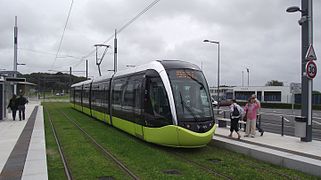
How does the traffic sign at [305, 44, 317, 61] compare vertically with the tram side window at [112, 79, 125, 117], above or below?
above

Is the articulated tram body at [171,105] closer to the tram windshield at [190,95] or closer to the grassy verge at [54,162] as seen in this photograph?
the tram windshield at [190,95]

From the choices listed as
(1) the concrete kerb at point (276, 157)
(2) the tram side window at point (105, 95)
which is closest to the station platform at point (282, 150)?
(1) the concrete kerb at point (276, 157)

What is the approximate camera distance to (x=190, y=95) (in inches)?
482

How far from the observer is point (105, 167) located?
32.6 feet

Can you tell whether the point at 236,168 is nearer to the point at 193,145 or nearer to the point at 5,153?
the point at 193,145

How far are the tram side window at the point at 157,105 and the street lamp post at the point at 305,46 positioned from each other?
15.8 feet

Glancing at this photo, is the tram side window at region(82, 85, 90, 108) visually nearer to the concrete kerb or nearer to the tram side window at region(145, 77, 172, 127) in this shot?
the tram side window at region(145, 77, 172, 127)

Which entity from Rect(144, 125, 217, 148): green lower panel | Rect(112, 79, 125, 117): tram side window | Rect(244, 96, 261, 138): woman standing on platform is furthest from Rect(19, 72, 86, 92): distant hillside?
Rect(144, 125, 217, 148): green lower panel

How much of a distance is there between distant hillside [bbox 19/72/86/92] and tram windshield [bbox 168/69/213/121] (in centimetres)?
7288

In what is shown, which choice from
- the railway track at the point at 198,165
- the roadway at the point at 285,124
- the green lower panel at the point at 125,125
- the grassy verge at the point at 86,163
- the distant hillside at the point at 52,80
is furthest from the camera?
the distant hillside at the point at 52,80

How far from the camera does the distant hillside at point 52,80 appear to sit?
90.6 metres

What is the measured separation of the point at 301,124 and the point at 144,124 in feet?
17.6

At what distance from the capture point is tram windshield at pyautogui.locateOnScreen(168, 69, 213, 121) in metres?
11.9

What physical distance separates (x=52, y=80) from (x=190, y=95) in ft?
299
